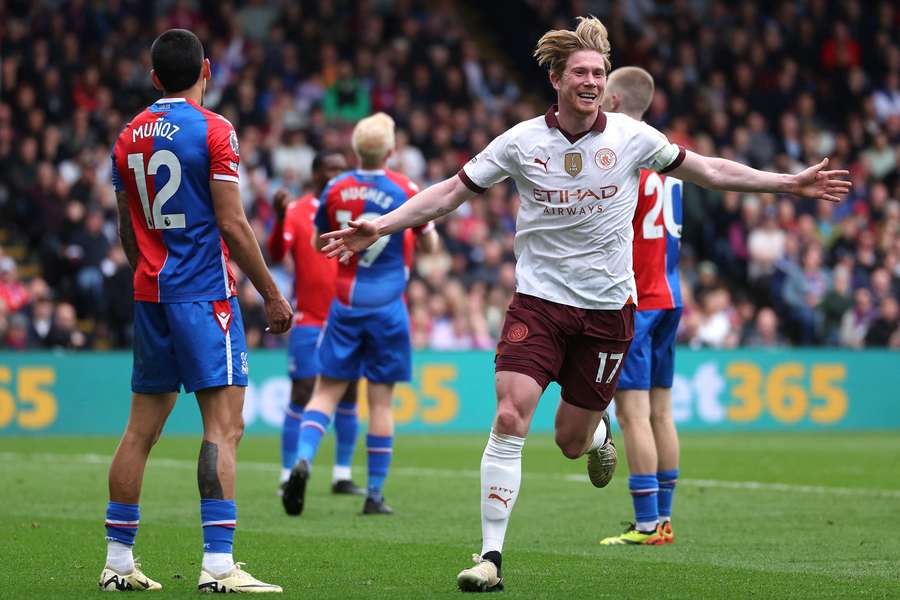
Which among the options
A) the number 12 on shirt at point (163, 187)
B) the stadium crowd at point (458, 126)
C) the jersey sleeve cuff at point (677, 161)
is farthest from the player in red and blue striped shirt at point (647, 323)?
the stadium crowd at point (458, 126)

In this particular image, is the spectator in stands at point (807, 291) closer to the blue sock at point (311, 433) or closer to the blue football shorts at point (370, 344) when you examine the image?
the blue football shorts at point (370, 344)

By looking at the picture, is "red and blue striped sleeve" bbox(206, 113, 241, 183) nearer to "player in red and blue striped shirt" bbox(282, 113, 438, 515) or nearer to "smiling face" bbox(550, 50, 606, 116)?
"smiling face" bbox(550, 50, 606, 116)

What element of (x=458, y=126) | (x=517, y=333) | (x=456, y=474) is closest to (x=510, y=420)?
(x=517, y=333)

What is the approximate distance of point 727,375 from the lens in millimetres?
21219

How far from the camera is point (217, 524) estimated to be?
6473 millimetres

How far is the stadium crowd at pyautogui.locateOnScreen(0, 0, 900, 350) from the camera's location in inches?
816

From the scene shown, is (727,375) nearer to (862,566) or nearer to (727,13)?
(727,13)

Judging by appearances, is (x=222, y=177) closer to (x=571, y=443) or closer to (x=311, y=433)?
(x=571, y=443)

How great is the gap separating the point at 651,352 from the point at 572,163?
2.27 meters

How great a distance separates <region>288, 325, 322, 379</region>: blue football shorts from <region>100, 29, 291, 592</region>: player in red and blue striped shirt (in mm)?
5650

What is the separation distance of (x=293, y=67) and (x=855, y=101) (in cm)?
1049

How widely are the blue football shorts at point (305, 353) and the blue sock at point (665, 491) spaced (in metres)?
4.13

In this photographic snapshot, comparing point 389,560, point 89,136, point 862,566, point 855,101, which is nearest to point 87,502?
point 389,560

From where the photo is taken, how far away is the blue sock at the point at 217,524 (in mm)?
6469
